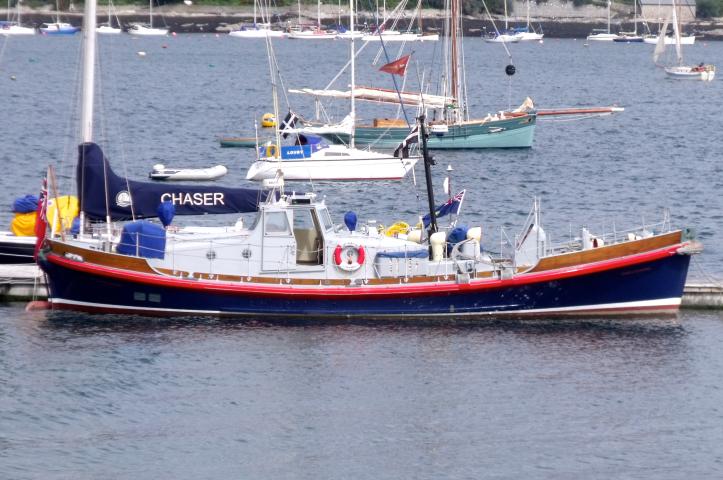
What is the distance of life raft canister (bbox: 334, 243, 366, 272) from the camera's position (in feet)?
117

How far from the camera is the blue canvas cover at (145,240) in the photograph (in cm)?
3553

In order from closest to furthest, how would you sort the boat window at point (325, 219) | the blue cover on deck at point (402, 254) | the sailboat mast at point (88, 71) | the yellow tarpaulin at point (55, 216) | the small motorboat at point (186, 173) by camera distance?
the blue cover on deck at point (402, 254) → the boat window at point (325, 219) → the sailboat mast at point (88, 71) → the yellow tarpaulin at point (55, 216) → the small motorboat at point (186, 173)

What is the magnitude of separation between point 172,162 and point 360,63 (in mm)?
97214

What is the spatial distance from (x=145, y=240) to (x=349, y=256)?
197 inches

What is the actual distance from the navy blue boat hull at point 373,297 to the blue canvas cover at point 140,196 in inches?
85.3

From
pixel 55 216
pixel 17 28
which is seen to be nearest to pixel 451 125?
pixel 55 216

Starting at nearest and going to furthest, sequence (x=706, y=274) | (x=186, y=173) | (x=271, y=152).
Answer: (x=706, y=274), (x=186, y=173), (x=271, y=152)

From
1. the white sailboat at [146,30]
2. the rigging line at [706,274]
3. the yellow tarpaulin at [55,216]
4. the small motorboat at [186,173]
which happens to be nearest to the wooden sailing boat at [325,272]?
the yellow tarpaulin at [55,216]

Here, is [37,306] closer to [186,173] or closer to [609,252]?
[609,252]

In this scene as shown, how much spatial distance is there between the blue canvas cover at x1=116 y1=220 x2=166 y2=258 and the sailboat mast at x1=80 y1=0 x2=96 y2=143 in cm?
287

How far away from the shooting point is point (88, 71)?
36312 mm

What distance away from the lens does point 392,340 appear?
34.5 metres

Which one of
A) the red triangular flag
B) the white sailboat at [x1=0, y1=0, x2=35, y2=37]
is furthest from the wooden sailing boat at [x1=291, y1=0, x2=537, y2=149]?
the white sailboat at [x1=0, y1=0, x2=35, y2=37]

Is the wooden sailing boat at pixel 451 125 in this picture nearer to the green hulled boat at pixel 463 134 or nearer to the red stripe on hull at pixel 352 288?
the green hulled boat at pixel 463 134
